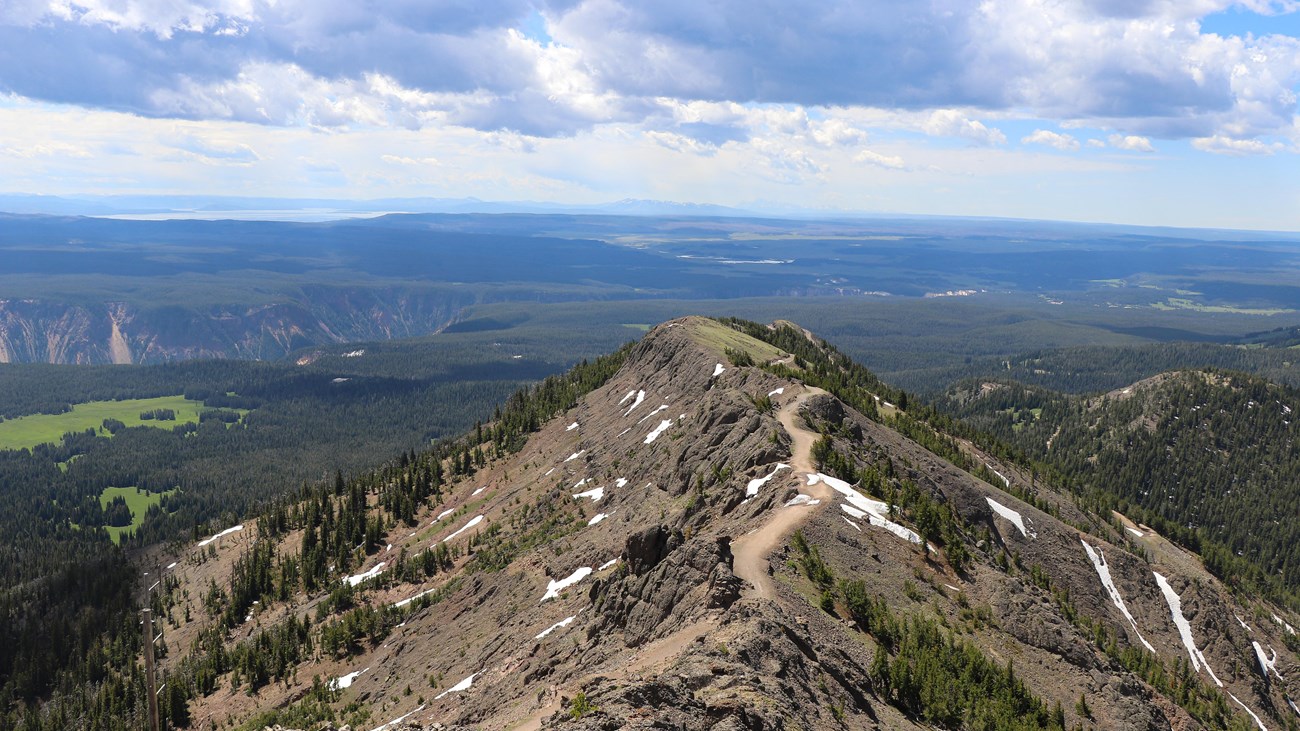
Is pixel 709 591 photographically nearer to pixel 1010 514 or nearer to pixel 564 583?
pixel 564 583

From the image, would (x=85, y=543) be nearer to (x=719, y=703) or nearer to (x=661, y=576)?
(x=661, y=576)

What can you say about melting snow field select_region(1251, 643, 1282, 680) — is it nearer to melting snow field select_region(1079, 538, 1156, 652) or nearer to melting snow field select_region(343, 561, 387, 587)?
melting snow field select_region(1079, 538, 1156, 652)

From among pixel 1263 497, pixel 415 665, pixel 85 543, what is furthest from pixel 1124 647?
pixel 85 543

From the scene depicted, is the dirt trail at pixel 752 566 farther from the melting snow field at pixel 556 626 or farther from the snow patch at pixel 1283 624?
the snow patch at pixel 1283 624

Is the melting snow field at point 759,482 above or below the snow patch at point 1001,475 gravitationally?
above

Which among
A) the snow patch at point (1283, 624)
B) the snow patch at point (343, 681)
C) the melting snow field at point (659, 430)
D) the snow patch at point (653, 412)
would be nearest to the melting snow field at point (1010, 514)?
the melting snow field at point (659, 430)

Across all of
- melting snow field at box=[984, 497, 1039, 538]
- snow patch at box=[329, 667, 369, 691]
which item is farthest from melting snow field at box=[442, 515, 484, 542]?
melting snow field at box=[984, 497, 1039, 538]
